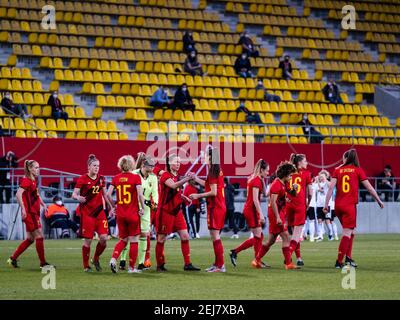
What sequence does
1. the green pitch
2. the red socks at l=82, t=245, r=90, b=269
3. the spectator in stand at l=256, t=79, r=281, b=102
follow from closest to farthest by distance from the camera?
1. the green pitch
2. the red socks at l=82, t=245, r=90, b=269
3. the spectator in stand at l=256, t=79, r=281, b=102

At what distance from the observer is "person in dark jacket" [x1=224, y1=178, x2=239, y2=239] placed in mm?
32250

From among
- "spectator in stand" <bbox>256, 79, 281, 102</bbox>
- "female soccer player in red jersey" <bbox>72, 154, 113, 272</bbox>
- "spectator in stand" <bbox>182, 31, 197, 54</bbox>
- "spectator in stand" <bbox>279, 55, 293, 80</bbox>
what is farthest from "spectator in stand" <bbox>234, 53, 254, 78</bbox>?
"female soccer player in red jersey" <bbox>72, 154, 113, 272</bbox>

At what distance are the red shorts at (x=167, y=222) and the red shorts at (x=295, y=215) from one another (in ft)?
7.80

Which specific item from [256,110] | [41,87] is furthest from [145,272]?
[256,110]

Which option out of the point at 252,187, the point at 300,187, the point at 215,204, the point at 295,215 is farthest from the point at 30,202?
the point at 300,187

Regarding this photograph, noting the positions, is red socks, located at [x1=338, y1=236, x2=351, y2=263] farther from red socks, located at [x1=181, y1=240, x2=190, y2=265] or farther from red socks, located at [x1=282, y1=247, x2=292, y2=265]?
red socks, located at [x1=181, y1=240, x2=190, y2=265]

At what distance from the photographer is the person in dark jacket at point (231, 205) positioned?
A: 32.2 metres

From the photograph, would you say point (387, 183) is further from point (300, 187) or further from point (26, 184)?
point (26, 184)

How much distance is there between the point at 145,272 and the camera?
59.0 ft

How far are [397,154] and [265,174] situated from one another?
A: 21.1 meters

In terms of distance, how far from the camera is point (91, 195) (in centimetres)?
1812

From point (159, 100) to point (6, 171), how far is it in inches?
340
